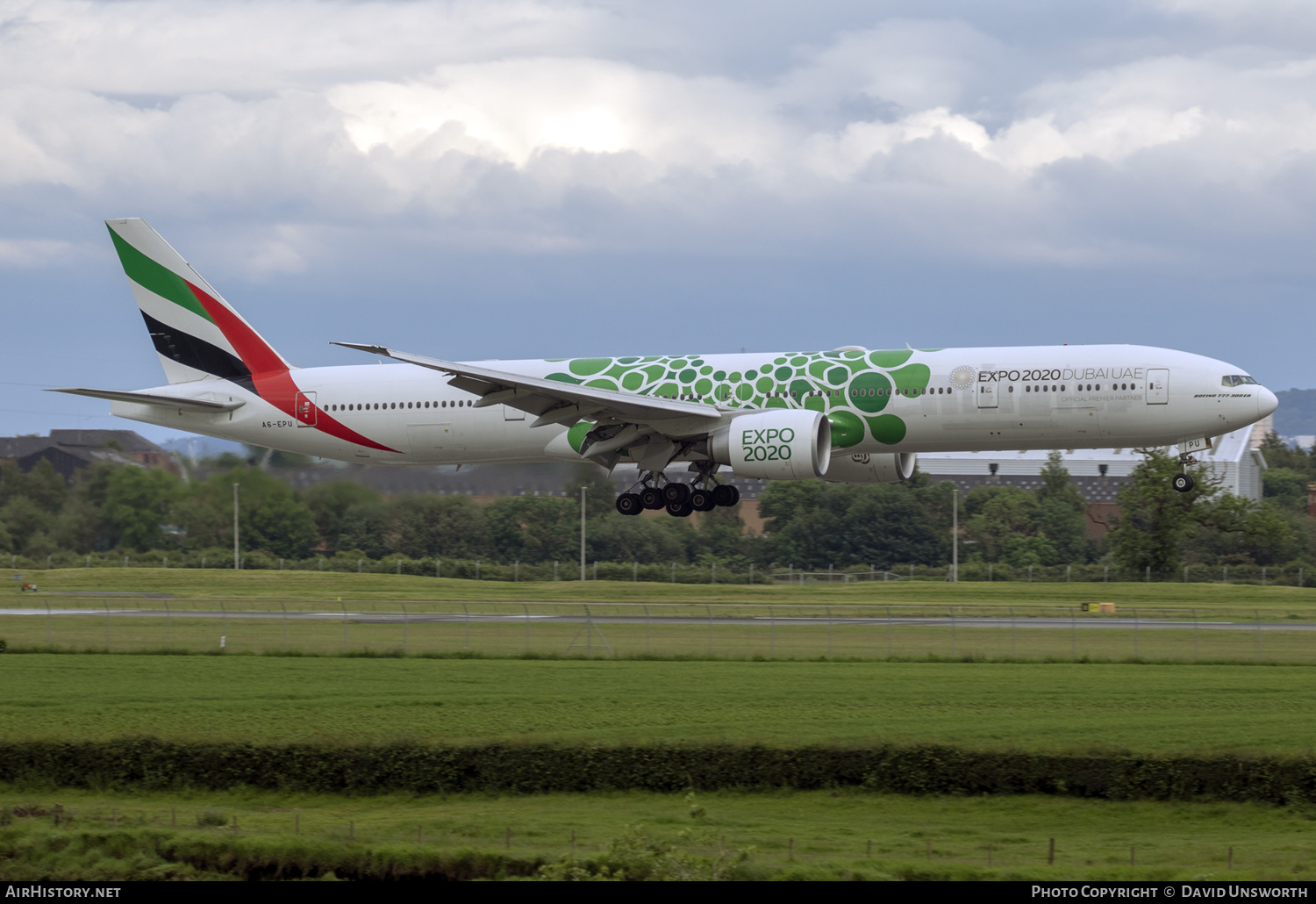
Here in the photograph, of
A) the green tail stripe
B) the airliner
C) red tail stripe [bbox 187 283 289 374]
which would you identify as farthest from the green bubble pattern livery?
the green tail stripe

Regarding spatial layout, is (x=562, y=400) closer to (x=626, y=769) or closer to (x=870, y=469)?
(x=870, y=469)

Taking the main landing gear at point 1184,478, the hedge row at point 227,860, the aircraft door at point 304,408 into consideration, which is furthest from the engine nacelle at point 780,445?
the hedge row at point 227,860

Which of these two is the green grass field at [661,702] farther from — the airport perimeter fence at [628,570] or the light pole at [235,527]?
the airport perimeter fence at [628,570]

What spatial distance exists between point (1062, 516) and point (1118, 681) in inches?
2758

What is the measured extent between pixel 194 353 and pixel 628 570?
30229mm

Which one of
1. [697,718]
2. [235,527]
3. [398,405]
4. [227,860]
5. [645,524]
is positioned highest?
[398,405]

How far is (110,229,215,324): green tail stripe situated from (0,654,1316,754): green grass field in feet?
54.5

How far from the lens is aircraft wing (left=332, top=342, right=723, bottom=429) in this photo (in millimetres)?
38500

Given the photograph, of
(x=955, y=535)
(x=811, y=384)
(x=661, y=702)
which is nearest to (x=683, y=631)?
(x=811, y=384)

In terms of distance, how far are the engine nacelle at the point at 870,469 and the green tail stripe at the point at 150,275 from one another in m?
23.7

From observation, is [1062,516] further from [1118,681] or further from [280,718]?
[280,718]

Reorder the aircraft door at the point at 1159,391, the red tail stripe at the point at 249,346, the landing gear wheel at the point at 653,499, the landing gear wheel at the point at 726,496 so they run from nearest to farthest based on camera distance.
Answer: the aircraft door at the point at 1159,391, the landing gear wheel at the point at 726,496, the landing gear wheel at the point at 653,499, the red tail stripe at the point at 249,346

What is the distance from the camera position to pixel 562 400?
40.3m

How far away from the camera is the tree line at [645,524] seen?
5547 cm
